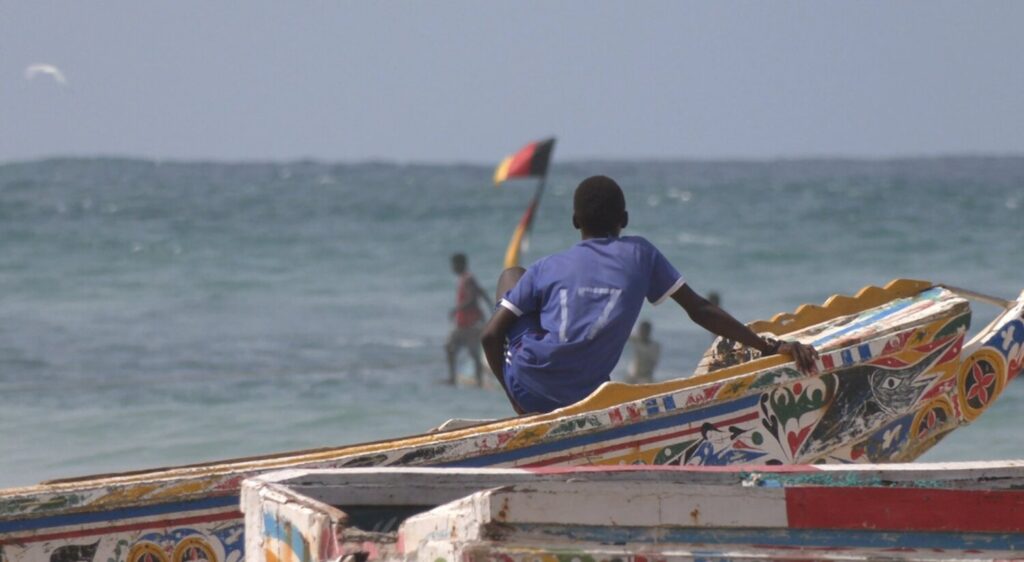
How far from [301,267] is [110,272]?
9.96 feet

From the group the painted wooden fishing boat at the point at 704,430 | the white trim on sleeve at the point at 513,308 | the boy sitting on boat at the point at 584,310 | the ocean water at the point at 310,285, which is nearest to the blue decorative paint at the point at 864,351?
the painted wooden fishing boat at the point at 704,430

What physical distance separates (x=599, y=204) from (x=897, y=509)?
5.41 ft

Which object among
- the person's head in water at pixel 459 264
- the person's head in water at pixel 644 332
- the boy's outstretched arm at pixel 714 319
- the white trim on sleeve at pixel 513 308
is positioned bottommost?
the boy's outstretched arm at pixel 714 319

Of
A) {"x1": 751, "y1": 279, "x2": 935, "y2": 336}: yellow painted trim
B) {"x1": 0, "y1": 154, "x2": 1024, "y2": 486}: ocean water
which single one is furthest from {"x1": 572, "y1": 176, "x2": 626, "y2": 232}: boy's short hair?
{"x1": 0, "y1": 154, "x2": 1024, "y2": 486}: ocean water

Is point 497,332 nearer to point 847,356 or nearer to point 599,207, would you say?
point 599,207

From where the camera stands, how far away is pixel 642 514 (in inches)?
143

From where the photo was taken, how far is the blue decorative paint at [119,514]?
15.1ft

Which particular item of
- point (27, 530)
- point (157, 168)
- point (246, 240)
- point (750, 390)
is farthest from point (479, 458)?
point (157, 168)

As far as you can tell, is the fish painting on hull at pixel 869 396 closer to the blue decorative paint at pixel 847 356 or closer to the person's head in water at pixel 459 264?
the blue decorative paint at pixel 847 356

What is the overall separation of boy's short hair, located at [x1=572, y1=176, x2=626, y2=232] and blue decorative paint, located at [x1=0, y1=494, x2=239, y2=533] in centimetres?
139

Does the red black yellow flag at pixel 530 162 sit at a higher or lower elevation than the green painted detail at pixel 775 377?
higher

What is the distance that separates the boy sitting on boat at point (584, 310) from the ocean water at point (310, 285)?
16.7 feet

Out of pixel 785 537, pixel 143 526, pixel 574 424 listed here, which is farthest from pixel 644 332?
pixel 785 537

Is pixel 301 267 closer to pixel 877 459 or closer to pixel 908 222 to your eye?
pixel 908 222
